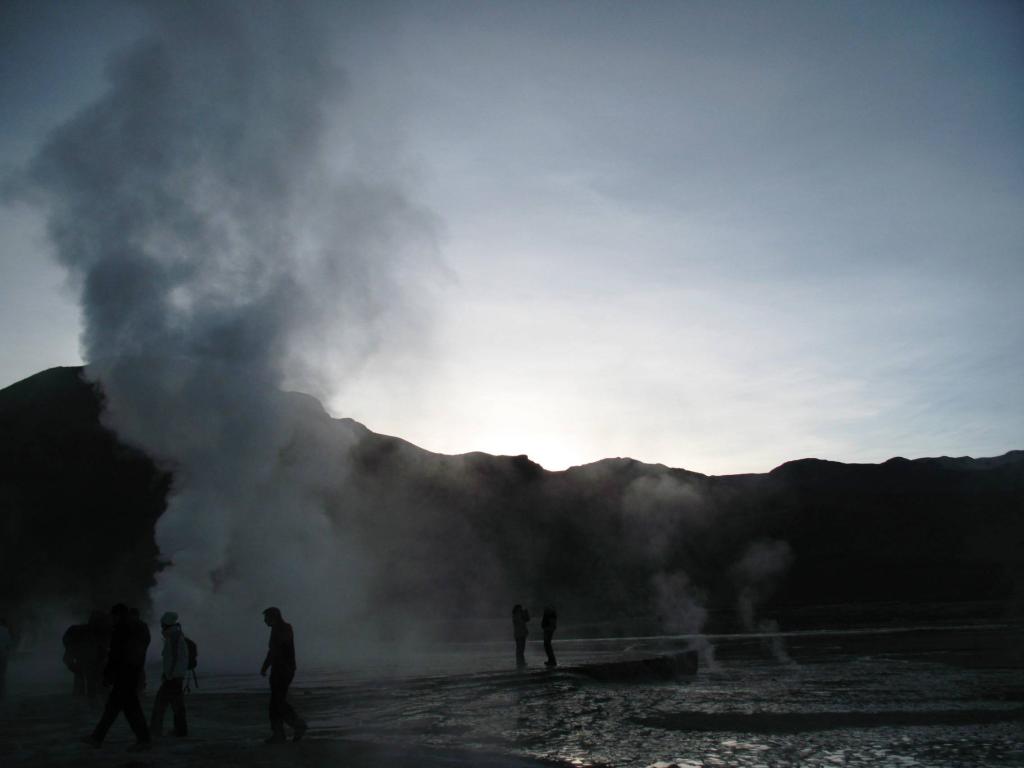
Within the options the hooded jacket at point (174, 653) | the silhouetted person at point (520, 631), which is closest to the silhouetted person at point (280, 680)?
the hooded jacket at point (174, 653)

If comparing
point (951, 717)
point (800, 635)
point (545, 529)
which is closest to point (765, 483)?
point (545, 529)

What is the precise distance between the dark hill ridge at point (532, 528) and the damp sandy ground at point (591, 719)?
55.2m

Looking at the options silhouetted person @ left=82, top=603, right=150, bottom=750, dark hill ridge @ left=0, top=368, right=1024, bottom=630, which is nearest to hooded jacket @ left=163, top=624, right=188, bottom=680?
silhouetted person @ left=82, top=603, right=150, bottom=750

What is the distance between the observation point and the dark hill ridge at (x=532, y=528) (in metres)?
90.8

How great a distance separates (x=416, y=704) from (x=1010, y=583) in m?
94.1

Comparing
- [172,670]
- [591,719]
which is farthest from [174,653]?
[591,719]

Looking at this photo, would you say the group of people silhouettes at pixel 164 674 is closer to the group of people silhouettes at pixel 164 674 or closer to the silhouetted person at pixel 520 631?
the group of people silhouettes at pixel 164 674

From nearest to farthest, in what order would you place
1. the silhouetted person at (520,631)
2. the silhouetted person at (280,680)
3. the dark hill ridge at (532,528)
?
the silhouetted person at (280,680), the silhouetted person at (520,631), the dark hill ridge at (532,528)

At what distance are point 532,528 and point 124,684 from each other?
358 feet

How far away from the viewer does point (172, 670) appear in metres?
11.9

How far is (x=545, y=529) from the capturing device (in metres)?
119

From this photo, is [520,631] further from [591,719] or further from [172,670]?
[172,670]

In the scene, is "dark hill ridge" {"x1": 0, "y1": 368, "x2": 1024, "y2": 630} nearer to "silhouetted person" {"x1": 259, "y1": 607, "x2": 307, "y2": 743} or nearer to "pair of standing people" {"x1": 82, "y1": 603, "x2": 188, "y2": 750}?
"pair of standing people" {"x1": 82, "y1": 603, "x2": 188, "y2": 750}

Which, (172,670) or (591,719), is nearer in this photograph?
(172,670)
